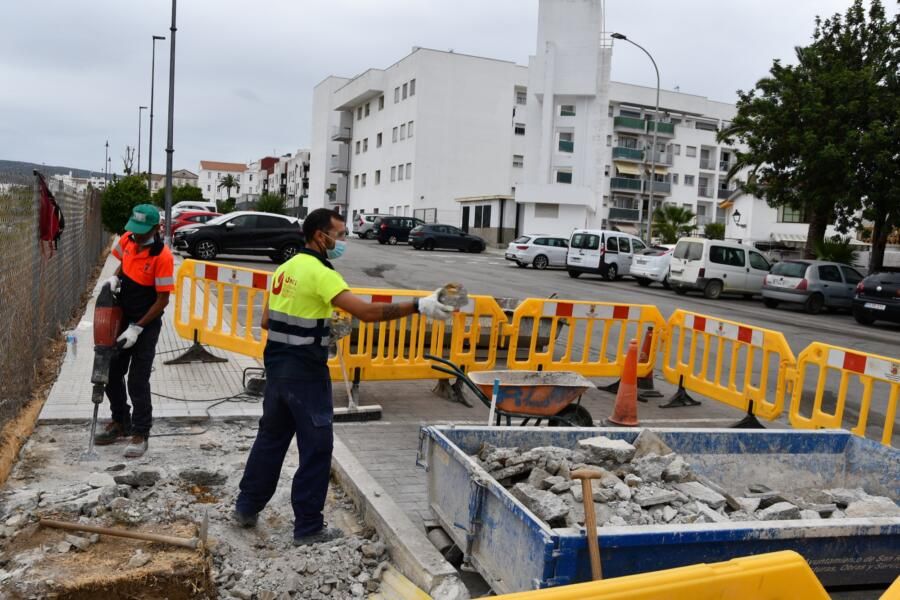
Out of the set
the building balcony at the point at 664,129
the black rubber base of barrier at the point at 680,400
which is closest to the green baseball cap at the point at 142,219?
the black rubber base of barrier at the point at 680,400

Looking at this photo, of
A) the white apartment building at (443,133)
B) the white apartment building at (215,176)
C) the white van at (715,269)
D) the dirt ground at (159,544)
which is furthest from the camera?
the white apartment building at (215,176)

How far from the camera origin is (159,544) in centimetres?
443

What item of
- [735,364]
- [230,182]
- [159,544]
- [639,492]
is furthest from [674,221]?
[230,182]

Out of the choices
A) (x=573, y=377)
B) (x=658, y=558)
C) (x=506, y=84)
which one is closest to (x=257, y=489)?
(x=658, y=558)

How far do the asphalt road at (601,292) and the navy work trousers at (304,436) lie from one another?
8.06m

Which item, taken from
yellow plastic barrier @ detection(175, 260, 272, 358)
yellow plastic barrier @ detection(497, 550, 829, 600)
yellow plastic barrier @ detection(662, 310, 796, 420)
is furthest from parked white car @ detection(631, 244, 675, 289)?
Answer: yellow plastic barrier @ detection(497, 550, 829, 600)

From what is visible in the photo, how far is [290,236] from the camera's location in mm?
25656

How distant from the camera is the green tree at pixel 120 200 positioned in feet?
80.1

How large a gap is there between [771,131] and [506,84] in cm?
3891

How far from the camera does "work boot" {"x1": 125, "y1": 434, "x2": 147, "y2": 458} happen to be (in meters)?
6.24

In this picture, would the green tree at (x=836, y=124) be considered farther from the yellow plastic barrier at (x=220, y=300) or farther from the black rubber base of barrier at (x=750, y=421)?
the yellow plastic barrier at (x=220, y=300)

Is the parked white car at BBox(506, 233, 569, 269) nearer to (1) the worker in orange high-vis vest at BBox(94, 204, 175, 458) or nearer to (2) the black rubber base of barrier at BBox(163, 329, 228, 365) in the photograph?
(2) the black rubber base of barrier at BBox(163, 329, 228, 365)

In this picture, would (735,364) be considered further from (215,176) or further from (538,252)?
(215,176)

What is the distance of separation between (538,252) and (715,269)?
32.7ft
